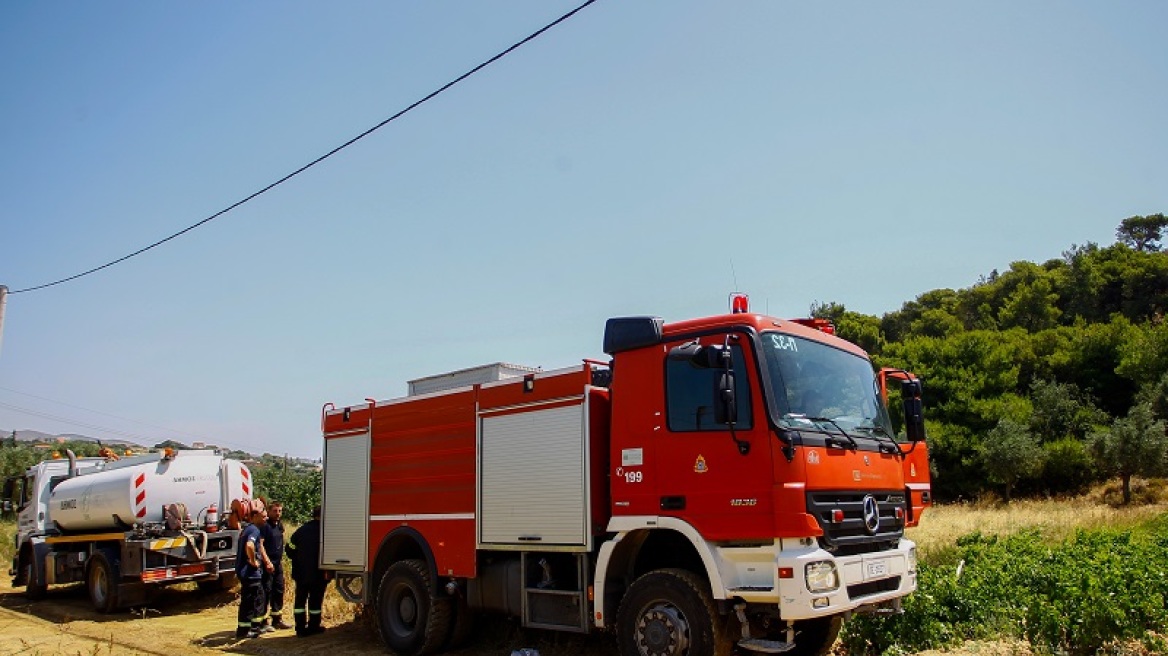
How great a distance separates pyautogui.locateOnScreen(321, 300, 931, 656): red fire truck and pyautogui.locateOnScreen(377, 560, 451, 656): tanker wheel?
0.02 meters

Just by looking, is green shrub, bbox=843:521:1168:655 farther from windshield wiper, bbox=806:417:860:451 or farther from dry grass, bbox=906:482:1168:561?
dry grass, bbox=906:482:1168:561

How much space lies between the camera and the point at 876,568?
6.79 meters

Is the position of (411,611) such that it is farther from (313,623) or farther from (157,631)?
(157,631)

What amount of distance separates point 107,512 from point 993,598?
13.9m

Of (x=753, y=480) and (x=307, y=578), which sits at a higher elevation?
(x=753, y=480)

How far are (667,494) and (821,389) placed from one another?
1.58 metres

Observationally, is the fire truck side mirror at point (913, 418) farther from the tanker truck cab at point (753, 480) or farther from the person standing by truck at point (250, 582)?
the person standing by truck at point (250, 582)

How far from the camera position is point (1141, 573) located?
8172 millimetres

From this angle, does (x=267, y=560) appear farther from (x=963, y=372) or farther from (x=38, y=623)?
(x=963, y=372)

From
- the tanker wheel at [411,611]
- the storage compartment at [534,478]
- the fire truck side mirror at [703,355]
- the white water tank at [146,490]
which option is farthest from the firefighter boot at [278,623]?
the fire truck side mirror at [703,355]

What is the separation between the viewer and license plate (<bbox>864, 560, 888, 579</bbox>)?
6.68m

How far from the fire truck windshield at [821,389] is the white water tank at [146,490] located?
1187 centimetres

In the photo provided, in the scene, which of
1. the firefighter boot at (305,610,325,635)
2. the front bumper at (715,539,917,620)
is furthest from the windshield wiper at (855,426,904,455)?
the firefighter boot at (305,610,325,635)

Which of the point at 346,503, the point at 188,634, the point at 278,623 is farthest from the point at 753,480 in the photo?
the point at 188,634
